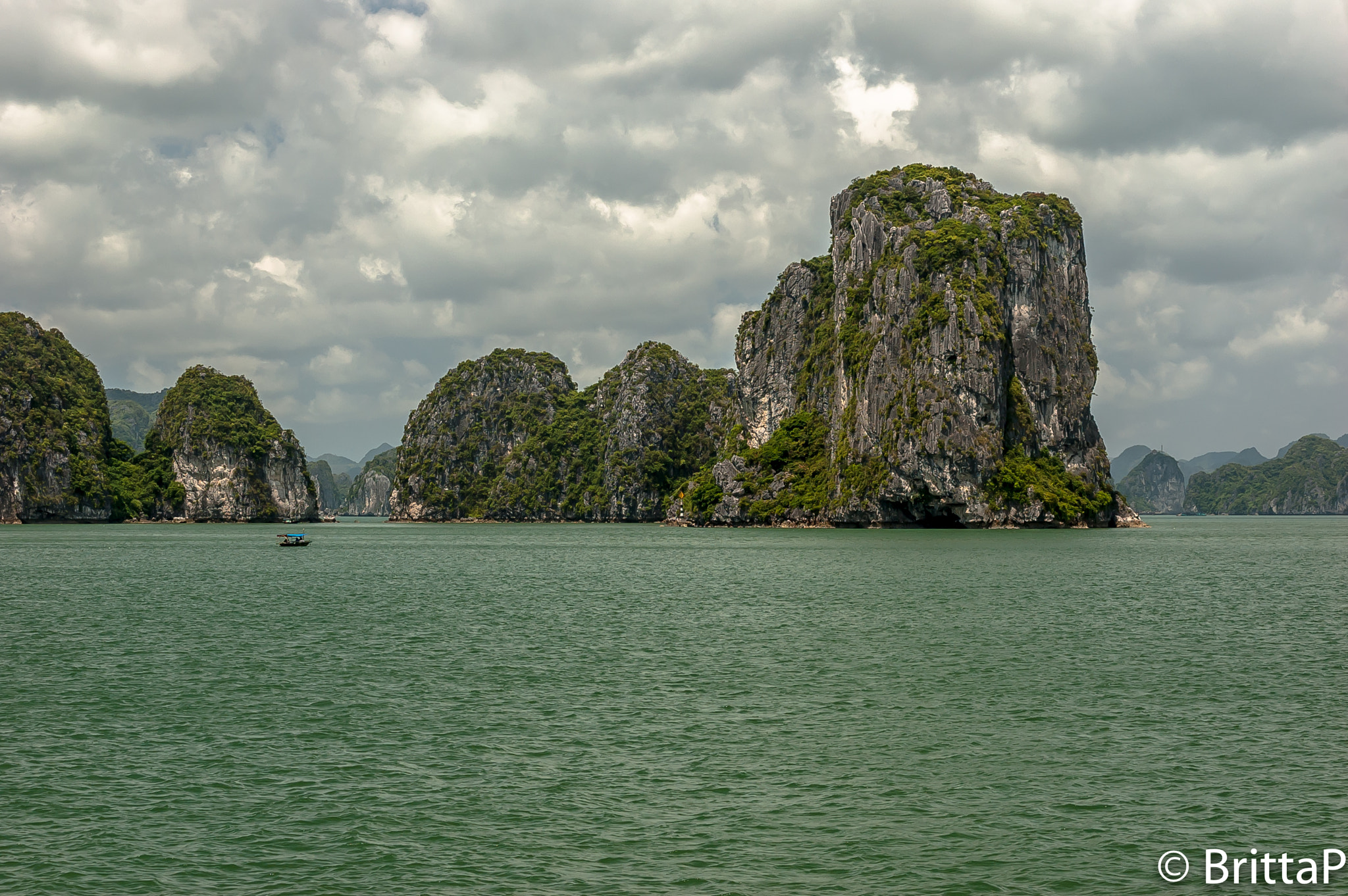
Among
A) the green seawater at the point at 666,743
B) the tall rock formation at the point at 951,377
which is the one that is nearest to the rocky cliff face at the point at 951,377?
the tall rock formation at the point at 951,377

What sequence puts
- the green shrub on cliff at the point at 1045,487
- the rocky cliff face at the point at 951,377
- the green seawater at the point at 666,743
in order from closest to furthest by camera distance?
the green seawater at the point at 666,743 → the green shrub on cliff at the point at 1045,487 → the rocky cliff face at the point at 951,377

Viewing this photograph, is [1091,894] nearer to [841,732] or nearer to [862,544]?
[841,732]

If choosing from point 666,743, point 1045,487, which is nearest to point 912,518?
point 1045,487

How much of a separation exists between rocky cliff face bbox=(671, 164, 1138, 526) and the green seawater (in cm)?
9503

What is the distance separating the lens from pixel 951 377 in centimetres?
15038

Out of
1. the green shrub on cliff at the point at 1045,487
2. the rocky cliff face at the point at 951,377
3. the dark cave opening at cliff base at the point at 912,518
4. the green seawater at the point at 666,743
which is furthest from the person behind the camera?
the dark cave opening at cliff base at the point at 912,518

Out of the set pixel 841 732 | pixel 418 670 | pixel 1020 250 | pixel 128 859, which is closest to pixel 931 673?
pixel 841 732

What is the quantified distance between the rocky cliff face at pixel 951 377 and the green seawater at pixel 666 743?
95034mm

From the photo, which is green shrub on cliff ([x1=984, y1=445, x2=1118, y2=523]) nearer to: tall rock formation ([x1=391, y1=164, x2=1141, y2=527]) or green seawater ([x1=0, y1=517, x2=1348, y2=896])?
tall rock formation ([x1=391, y1=164, x2=1141, y2=527])

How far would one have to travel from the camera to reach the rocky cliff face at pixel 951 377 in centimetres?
14912

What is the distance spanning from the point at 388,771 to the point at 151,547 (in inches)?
4252

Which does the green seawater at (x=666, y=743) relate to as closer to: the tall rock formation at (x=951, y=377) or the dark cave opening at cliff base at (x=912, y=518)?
the tall rock formation at (x=951, y=377)

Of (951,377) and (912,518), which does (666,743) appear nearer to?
(951,377)

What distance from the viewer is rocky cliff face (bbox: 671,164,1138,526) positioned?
489ft
